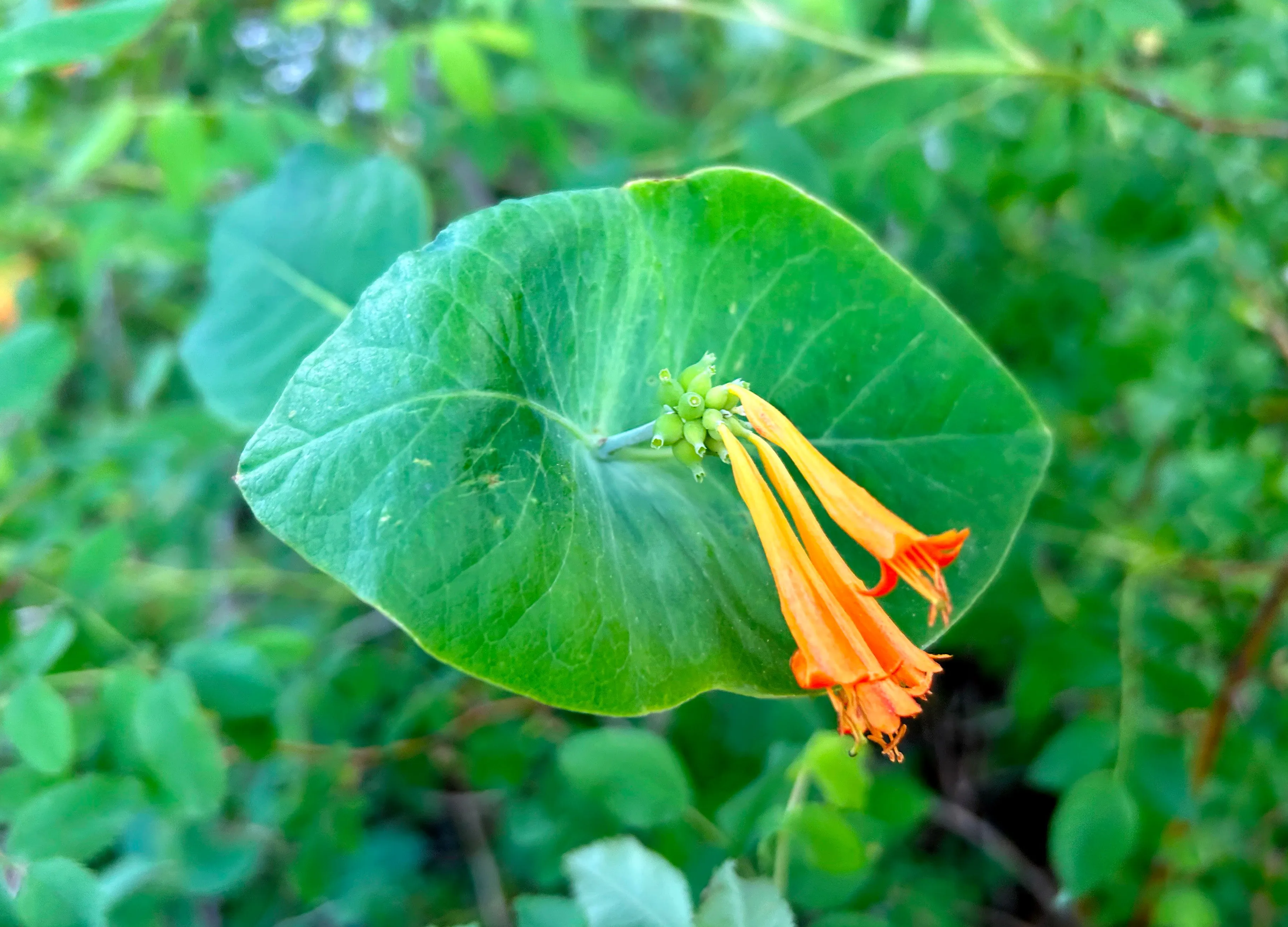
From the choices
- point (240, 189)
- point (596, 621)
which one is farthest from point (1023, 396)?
point (240, 189)

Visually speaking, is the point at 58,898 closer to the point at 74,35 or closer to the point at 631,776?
the point at 631,776

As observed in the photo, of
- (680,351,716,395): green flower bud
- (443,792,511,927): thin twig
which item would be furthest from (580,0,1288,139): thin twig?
(443,792,511,927): thin twig

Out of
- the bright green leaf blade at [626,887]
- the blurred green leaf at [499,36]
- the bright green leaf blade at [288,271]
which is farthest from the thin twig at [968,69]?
the bright green leaf blade at [626,887]

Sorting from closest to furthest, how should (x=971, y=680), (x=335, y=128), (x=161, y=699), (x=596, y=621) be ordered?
(x=596, y=621), (x=161, y=699), (x=335, y=128), (x=971, y=680)

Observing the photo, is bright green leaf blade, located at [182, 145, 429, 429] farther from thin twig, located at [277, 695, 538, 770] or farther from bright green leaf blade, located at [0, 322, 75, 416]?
thin twig, located at [277, 695, 538, 770]

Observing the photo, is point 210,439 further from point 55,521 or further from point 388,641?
point 388,641
